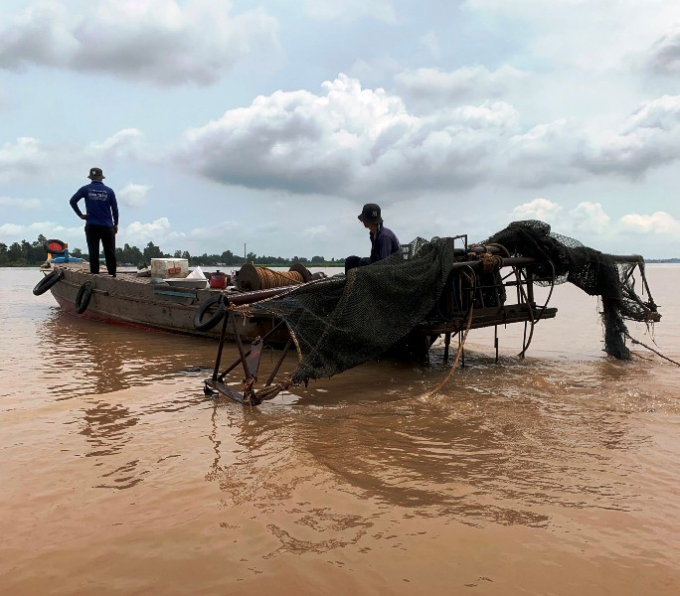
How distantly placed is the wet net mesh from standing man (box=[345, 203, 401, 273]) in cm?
27

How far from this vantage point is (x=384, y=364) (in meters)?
7.54

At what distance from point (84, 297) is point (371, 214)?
7670 mm

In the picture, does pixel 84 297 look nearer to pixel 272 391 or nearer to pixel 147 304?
pixel 147 304

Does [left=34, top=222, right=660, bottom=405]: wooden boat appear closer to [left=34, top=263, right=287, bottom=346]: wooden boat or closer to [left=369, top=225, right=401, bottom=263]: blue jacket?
Result: [left=34, top=263, right=287, bottom=346]: wooden boat

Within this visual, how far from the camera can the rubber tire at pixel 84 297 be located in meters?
11.4

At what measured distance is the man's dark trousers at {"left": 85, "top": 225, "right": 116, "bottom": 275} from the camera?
10.4 metres

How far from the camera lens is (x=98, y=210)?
10258 millimetres

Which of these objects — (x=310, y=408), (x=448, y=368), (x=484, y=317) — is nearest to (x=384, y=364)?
(x=448, y=368)

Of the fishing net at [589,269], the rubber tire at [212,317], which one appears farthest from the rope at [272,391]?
the fishing net at [589,269]

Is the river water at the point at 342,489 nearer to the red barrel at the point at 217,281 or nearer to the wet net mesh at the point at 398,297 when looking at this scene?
the wet net mesh at the point at 398,297

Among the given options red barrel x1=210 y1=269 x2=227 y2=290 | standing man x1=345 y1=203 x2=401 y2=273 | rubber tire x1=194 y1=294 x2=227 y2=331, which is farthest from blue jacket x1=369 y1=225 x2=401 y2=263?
red barrel x1=210 y1=269 x2=227 y2=290

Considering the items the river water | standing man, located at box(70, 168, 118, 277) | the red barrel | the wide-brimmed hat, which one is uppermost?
standing man, located at box(70, 168, 118, 277)

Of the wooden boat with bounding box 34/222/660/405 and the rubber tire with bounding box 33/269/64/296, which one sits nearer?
the wooden boat with bounding box 34/222/660/405

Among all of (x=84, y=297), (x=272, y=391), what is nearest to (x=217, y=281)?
(x=84, y=297)
